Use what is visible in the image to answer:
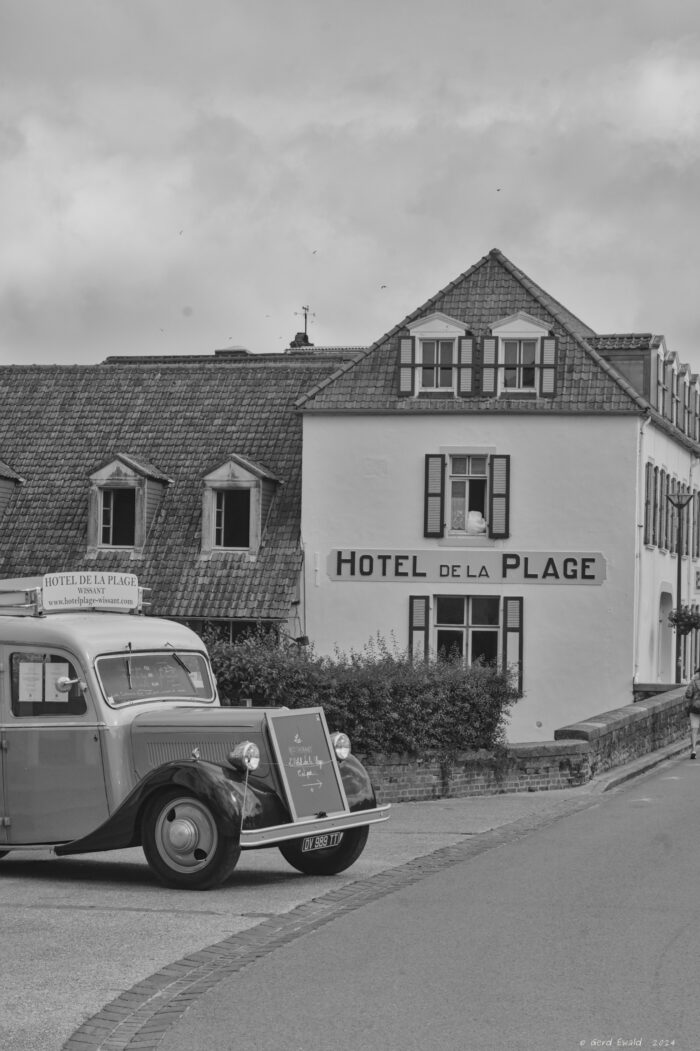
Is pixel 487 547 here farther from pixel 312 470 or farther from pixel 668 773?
pixel 668 773

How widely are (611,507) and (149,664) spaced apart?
2231 centimetres

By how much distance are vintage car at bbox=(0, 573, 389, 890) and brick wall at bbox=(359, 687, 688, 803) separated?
555cm

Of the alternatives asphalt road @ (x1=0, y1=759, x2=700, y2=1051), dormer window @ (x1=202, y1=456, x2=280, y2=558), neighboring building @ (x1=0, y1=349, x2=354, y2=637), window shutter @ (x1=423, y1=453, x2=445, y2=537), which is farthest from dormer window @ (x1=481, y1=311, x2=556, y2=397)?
asphalt road @ (x1=0, y1=759, x2=700, y2=1051)

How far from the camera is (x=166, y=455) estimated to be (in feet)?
125

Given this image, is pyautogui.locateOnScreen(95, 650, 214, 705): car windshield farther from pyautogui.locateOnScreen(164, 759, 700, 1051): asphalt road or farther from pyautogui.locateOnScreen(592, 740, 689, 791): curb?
pyautogui.locateOnScreen(592, 740, 689, 791): curb

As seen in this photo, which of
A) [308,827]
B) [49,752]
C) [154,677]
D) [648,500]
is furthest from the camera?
[648,500]

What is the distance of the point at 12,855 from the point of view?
48.0 ft

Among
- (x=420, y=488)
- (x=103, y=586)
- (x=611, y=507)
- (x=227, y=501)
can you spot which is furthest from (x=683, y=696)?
(x=103, y=586)

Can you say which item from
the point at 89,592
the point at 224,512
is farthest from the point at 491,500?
the point at 89,592

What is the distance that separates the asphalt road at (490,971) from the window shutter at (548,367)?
22.2 m

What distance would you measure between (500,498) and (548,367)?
2.94 m

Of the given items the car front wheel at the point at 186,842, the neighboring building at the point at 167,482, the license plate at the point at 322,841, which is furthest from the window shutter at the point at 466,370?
the car front wheel at the point at 186,842

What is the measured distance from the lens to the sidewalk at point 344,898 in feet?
25.2

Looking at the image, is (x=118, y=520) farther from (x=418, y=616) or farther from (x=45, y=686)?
(x=45, y=686)
